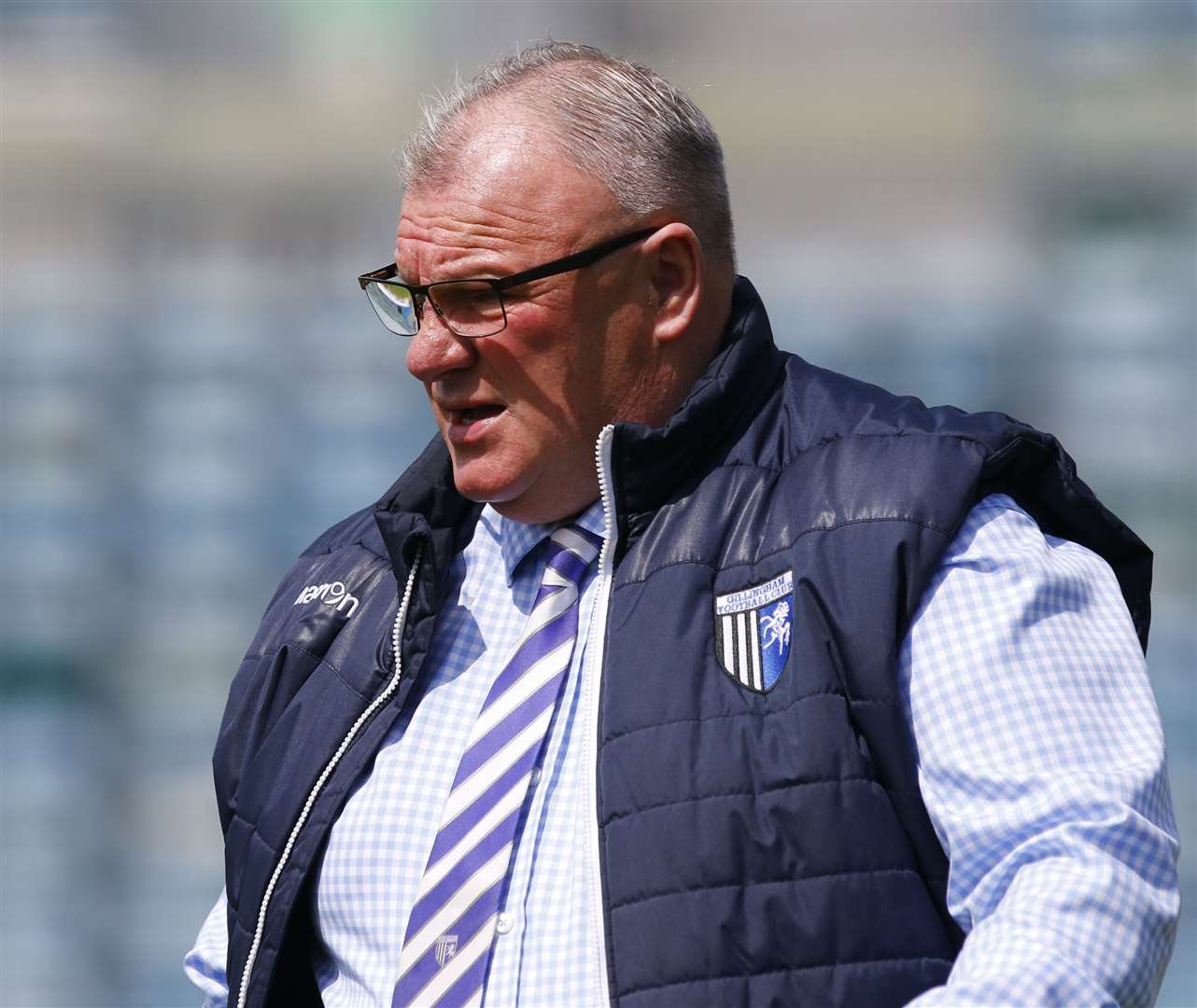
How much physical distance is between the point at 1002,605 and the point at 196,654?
482cm

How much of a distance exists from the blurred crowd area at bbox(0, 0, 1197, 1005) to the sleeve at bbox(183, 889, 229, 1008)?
12.5 ft

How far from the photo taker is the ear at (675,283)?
1.99 meters

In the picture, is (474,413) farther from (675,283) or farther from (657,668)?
(657,668)

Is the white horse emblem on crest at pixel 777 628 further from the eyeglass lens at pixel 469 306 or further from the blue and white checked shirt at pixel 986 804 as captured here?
the eyeglass lens at pixel 469 306

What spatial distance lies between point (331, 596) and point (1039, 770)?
994 mm

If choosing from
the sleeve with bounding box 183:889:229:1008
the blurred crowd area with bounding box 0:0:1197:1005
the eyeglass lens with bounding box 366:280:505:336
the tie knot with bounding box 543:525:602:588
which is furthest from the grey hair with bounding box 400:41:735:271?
the blurred crowd area with bounding box 0:0:1197:1005

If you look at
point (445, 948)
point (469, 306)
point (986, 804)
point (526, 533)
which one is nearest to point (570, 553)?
point (526, 533)

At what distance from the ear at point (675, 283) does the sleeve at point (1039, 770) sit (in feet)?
1.53

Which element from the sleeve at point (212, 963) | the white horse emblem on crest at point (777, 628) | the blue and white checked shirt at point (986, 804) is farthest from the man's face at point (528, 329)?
the sleeve at point (212, 963)

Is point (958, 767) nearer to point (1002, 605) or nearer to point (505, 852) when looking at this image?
point (1002, 605)

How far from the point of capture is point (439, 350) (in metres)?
1.96

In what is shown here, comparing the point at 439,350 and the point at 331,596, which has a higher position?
the point at 439,350

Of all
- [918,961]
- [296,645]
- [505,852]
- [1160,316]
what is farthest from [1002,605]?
[1160,316]

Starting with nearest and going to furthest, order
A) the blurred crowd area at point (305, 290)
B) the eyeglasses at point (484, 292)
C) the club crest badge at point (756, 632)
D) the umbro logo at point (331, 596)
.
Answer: the club crest badge at point (756, 632), the eyeglasses at point (484, 292), the umbro logo at point (331, 596), the blurred crowd area at point (305, 290)
